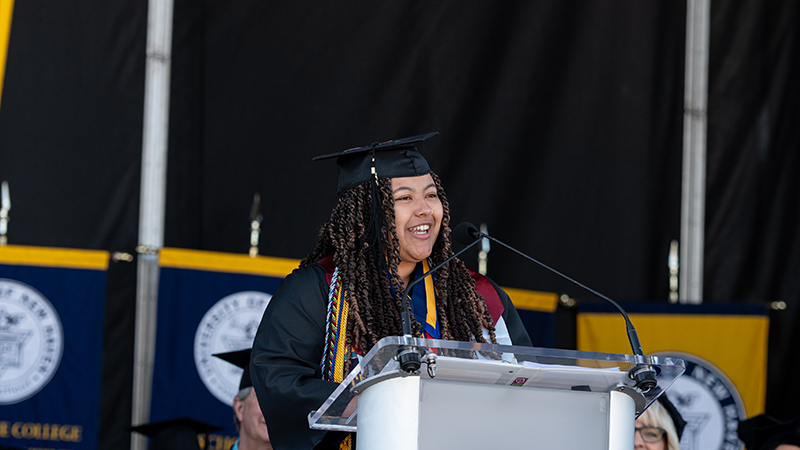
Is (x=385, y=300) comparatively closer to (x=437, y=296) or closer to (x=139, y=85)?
(x=437, y=296)

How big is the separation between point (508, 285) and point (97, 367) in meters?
2.35

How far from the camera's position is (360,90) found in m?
5.51

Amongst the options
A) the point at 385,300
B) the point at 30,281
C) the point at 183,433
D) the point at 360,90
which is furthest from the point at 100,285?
the point at 385,300

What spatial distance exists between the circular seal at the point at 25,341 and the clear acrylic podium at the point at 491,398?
3.31 meters

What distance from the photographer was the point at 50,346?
4.71 metres

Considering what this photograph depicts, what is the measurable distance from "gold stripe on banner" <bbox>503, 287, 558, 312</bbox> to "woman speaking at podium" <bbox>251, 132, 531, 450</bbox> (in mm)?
2575

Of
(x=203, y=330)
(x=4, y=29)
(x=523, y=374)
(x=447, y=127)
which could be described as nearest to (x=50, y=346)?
(x=203, y=330)

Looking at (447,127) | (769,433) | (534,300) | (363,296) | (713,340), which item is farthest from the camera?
(447,127)

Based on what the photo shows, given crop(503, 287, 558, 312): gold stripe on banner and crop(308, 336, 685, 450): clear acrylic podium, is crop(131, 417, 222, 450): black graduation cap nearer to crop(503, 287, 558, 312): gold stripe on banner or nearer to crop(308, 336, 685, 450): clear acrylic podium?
crop(503, 287, 558, 312): gold stripe on banner

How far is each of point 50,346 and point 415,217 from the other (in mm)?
2860

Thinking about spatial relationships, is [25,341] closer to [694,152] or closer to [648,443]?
[648,443]

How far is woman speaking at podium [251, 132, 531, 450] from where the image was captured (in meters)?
2.21

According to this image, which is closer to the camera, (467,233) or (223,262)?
(467,233)

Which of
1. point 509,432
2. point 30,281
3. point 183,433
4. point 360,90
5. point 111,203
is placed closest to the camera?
point 509,432
